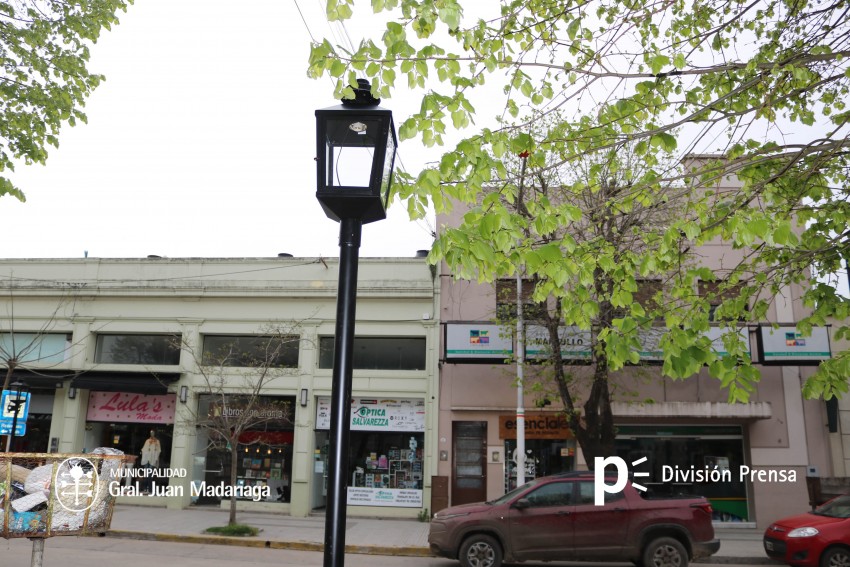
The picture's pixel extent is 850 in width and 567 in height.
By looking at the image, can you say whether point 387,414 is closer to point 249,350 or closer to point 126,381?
point 249,350

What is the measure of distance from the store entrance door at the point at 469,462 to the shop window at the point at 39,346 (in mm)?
12199

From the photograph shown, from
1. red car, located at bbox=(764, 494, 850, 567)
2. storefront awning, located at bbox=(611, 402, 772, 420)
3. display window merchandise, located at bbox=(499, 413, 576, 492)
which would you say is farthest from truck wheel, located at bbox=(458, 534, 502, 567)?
storefront awning, located at bbox=(611, 402, 772, 420)

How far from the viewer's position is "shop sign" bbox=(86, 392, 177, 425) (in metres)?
19.7

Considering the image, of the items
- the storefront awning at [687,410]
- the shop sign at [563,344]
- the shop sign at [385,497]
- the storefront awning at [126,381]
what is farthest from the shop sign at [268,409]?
the storefront awning at [687,410]

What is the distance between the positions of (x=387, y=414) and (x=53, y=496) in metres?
13.6

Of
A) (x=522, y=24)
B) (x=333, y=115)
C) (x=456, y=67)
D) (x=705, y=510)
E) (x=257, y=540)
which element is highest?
(x=522, y=24)

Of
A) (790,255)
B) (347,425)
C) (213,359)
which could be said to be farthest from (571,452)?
(347,425)

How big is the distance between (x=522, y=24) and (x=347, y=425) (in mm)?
4518

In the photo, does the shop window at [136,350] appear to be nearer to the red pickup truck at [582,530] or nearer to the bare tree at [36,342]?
the bare tree at [36,342]

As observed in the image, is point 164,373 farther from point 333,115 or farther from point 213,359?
point 333,115

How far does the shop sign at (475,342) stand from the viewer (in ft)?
57.1

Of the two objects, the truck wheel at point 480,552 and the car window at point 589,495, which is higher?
the car window at point 589,495

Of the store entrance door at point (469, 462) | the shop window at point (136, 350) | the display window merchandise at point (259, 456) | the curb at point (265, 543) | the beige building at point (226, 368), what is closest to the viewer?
the curb at point (265, 543)

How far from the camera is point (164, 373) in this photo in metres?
19.3
